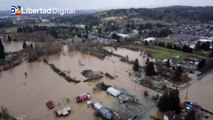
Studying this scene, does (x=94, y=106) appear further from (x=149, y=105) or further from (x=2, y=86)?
(x=2, y=86)

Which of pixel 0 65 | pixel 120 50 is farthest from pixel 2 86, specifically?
pixel 120 50

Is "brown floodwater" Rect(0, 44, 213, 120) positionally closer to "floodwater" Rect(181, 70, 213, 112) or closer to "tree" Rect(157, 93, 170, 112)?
"floodwater" Rect(181, 70, 213, 112)

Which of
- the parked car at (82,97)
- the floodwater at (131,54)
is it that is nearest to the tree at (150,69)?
the floodwater at (131,54)

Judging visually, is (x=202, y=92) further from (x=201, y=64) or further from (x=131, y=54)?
(x=131, y=54)

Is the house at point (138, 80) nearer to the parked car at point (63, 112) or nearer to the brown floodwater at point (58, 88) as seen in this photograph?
the brown floodwater at point (58, 88)

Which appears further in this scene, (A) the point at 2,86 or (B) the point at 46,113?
(A) the point at 2,86

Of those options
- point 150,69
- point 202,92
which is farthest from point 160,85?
point 202,92
